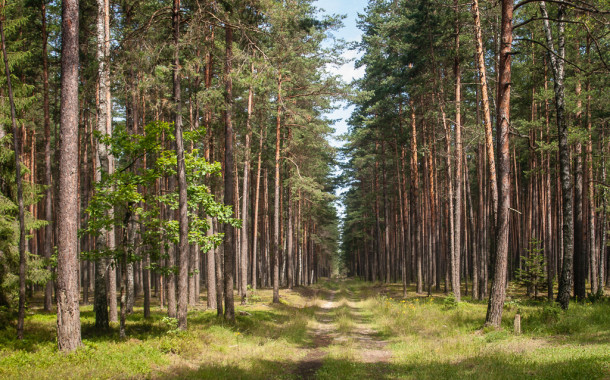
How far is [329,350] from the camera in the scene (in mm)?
12031

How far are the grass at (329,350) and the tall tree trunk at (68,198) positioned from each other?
76cm

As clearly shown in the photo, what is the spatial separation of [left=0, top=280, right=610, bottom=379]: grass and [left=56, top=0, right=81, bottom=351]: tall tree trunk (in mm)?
763

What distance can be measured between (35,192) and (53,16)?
39.7ft

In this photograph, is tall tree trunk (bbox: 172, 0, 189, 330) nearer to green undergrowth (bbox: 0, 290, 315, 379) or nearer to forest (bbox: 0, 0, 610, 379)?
forest (bbox: 0, 0, 610, 379)

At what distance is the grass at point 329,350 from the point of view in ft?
25.8

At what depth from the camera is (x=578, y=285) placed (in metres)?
16.6

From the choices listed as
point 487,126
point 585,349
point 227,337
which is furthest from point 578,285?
point 227,337

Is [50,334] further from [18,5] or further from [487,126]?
[487,126]

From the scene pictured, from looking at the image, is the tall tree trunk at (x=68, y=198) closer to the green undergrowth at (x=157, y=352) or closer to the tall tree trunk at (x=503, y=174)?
the green undergrowth at (x=157, y=352)

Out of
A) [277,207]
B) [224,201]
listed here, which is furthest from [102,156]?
[277,207]

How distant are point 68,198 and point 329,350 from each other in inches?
335

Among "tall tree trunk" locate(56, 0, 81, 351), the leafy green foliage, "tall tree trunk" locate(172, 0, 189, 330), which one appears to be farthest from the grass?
the leafy green foliage

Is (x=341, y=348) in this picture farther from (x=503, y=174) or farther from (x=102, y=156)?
(x=102, y=156)

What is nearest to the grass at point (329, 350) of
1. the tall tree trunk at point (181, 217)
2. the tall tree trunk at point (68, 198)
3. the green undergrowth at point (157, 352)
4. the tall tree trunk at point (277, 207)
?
the green undergrowth at point (157, 352)
